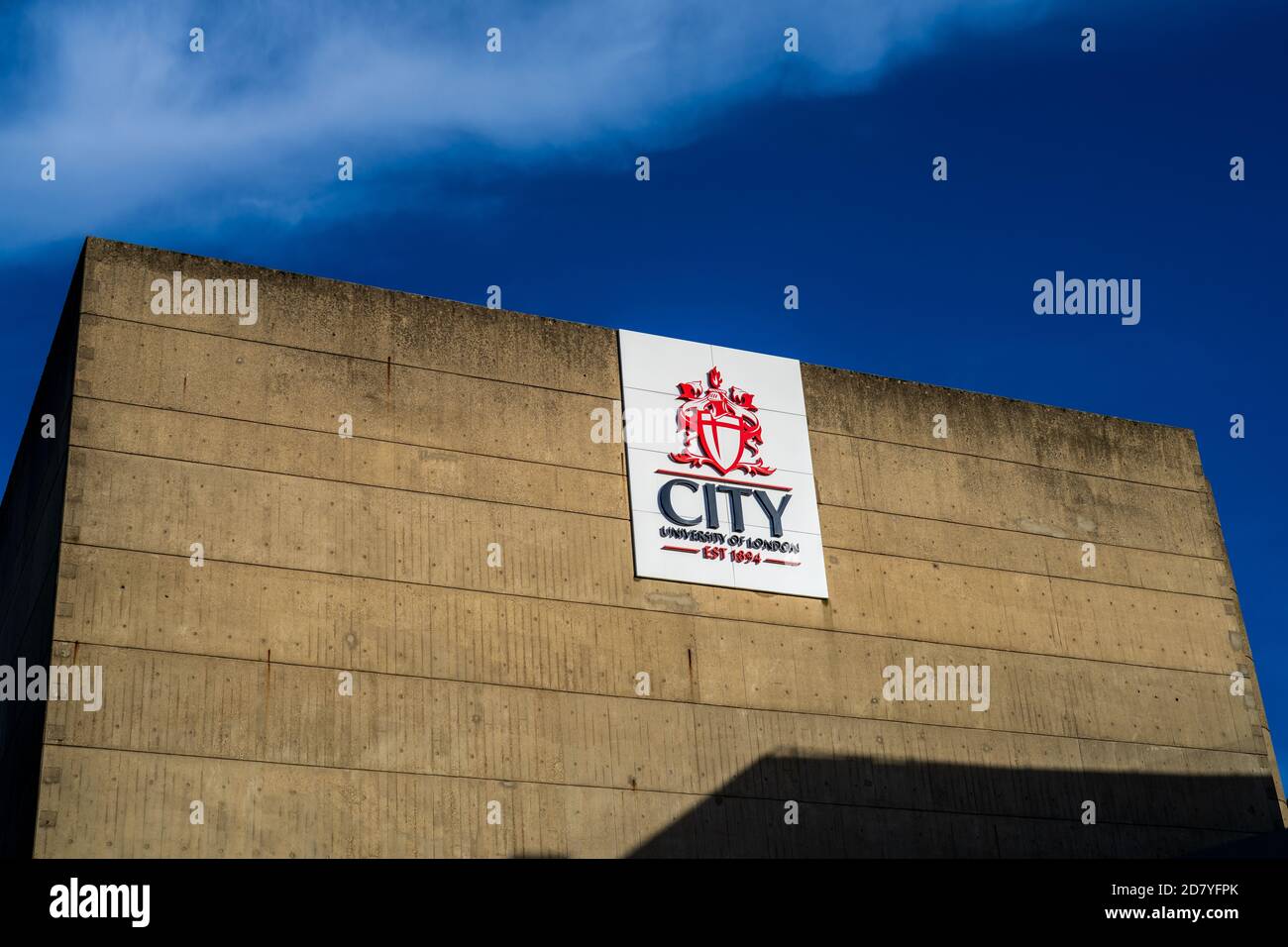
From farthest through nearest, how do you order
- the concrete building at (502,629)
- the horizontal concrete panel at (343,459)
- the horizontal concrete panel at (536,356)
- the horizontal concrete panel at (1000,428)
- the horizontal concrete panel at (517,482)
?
the horizontal concrete panel at (1000,428) < the horizontal concrete panel at (536,356) < the horizontal concrete panel at (517,482) < the horizontal concrete panel at (343,459) < the concrete building at (502,629)

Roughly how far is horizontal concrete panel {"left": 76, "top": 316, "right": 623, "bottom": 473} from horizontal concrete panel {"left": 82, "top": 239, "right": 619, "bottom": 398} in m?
0.26

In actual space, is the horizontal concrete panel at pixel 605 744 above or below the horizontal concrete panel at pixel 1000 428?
below

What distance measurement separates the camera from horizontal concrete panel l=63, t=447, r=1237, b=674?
2678 cm

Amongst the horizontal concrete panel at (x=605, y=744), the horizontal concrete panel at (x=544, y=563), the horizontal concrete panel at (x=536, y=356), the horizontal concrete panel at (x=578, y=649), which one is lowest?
the horizontal concrete panel at (x=605, y=744)

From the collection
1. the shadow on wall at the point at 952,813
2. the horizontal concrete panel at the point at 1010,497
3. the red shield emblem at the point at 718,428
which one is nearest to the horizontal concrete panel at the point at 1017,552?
the horizontal concrete panel at the point at 1010,497

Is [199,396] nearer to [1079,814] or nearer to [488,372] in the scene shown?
[488,372]

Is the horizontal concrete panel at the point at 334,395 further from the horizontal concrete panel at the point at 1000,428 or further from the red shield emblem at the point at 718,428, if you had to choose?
the horizontal concrete panel at the point at 1000,428

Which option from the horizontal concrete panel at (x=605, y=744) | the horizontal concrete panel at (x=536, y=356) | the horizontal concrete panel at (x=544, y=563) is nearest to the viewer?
the horizontal concrete panel at (x=605, y=744)

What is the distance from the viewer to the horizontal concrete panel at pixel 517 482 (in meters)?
27.3

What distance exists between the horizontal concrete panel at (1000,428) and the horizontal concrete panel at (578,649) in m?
4.75

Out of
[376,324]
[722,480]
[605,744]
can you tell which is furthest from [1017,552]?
[376,324]

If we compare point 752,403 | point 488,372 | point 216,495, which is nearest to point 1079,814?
point 752,403

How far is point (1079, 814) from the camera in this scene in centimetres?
3189

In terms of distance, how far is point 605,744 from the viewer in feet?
92.7
